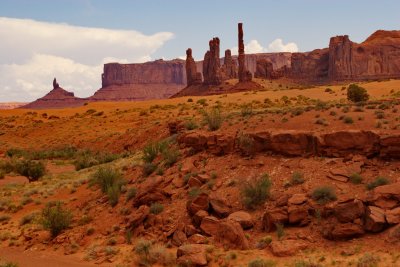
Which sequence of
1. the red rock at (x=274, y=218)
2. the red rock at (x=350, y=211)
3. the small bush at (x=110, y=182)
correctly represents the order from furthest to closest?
the small bush at (x=110, y=182) < the red rock at (x=274, y=218) < the red rock at (x=350, y=211)

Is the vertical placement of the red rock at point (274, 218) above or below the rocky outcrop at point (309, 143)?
below

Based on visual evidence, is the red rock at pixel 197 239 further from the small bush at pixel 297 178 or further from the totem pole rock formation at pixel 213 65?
the totem pole rock formation at pixel 213 65

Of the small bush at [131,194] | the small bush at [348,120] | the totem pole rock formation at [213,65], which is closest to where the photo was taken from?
the small bush at [348,120]

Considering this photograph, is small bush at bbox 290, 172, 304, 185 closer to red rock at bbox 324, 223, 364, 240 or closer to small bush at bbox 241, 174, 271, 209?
small bush at bbox 241, 174, 271, 209

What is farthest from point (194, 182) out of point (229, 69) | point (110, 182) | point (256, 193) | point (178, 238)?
point (229, 69)

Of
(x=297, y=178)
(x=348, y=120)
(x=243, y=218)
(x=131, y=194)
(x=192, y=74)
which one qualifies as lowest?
(x=131, y=194)

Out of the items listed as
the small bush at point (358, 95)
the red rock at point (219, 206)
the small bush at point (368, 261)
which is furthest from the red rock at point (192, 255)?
the small bush at point (358, 95)

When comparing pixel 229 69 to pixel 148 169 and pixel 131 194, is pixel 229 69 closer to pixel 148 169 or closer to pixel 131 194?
pixel 148 169

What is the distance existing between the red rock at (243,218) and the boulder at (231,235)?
0.38m

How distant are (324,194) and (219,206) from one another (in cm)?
338

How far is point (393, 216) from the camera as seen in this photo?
12.6 m

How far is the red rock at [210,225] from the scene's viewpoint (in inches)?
572

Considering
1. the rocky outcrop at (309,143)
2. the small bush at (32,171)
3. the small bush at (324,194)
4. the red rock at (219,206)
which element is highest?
the rocky outcrop at (309,143)

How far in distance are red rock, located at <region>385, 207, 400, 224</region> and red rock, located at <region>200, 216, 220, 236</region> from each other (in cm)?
488
